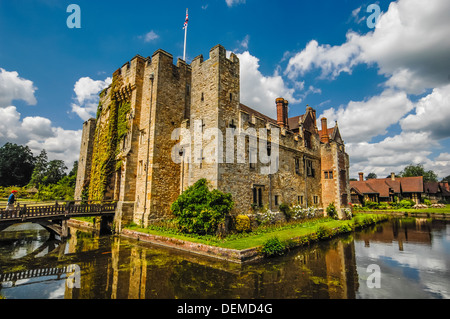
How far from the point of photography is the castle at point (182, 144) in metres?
16.2

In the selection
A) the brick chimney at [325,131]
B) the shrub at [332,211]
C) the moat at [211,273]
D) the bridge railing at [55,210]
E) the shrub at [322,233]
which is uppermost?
the brick chimney at [325,131]

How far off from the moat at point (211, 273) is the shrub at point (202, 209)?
243 centimetres

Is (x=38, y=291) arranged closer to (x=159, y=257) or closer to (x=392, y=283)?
(x=159, y=257)

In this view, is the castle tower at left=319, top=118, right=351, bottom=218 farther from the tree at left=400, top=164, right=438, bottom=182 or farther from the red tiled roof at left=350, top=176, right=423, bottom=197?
the tree at left=400, top=164, right=438, bottom=182

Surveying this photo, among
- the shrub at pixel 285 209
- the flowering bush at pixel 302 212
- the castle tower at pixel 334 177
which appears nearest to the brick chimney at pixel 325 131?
the castle tower at pixel 334 177

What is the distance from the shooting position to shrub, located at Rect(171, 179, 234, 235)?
13.6 metres

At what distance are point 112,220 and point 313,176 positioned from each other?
21970 millimetres

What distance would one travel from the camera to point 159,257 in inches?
434

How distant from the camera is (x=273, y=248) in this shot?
36.7 feet

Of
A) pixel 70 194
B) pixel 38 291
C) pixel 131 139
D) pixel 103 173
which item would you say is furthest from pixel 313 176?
pixel 70 194

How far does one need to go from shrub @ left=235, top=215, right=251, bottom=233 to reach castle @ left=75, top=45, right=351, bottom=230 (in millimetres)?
Answer: 763

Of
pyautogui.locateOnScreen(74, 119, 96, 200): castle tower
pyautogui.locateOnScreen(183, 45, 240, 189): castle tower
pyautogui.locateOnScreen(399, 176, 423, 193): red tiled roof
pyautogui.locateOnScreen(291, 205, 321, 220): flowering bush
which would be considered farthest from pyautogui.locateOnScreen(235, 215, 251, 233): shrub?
pyautogui.locateOnScreen(399, 176, 423, 193): red tiled roof

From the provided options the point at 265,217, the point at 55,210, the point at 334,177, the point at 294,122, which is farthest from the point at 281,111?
the point at 55,210

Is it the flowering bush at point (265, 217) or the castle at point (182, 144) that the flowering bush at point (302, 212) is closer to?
the castle at point (182, 144)
